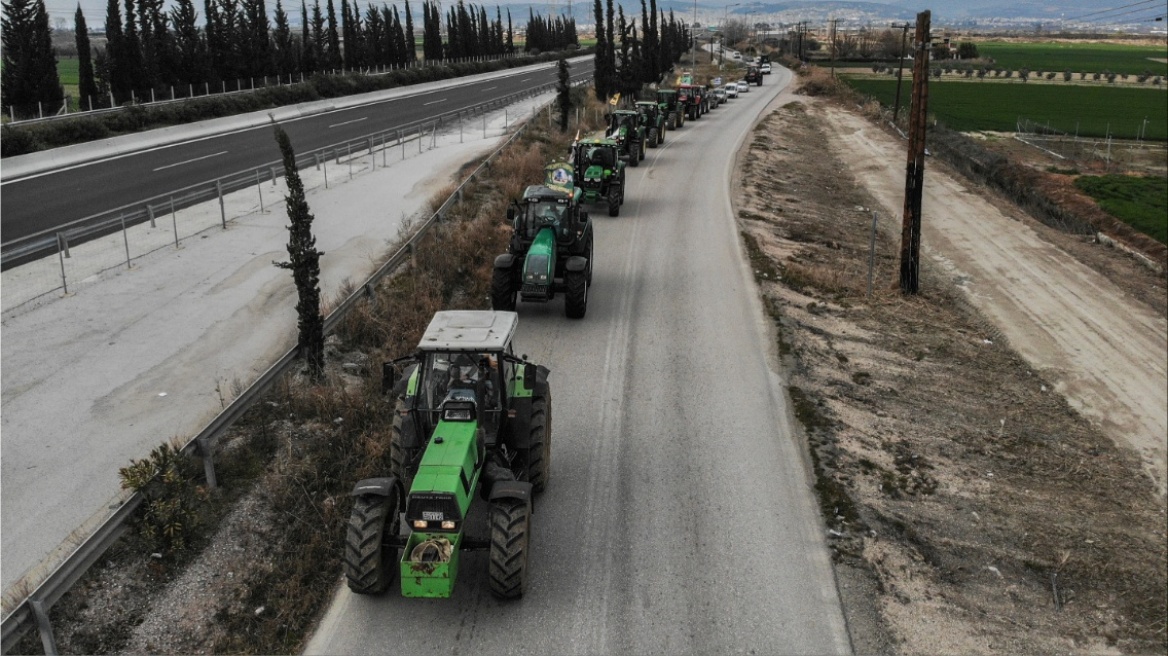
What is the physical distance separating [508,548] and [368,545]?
1.40 meters

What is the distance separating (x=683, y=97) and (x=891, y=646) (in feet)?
167

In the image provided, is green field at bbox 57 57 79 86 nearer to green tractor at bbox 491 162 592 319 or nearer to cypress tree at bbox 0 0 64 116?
cypress tree at bbox 0 0 64 116

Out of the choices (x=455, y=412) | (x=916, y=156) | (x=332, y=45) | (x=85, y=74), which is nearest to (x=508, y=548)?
(x=455, y=412)

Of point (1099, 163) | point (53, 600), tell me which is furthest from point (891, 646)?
point (1099, 163)

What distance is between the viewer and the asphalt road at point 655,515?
9266 millimetres

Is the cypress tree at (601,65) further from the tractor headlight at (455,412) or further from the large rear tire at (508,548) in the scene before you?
the large rear tire at (508,548)

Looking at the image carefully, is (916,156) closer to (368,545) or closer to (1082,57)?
(368,545)

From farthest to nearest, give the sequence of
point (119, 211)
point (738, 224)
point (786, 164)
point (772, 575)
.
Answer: point (786, 164)
point (738, 224)
point (119, 211)
point (772, 575)

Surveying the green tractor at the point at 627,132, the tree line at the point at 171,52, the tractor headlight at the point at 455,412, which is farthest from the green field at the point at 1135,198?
the tree line at the point at 171,52

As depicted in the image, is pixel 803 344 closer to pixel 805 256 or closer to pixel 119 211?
pixel 805 256

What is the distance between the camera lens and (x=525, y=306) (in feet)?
63.6

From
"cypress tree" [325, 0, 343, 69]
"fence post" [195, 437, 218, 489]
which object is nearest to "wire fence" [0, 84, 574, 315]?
"fence post" [195, 437, 218, 489]

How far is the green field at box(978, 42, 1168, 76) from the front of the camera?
101250mm

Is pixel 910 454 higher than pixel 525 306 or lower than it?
lower
